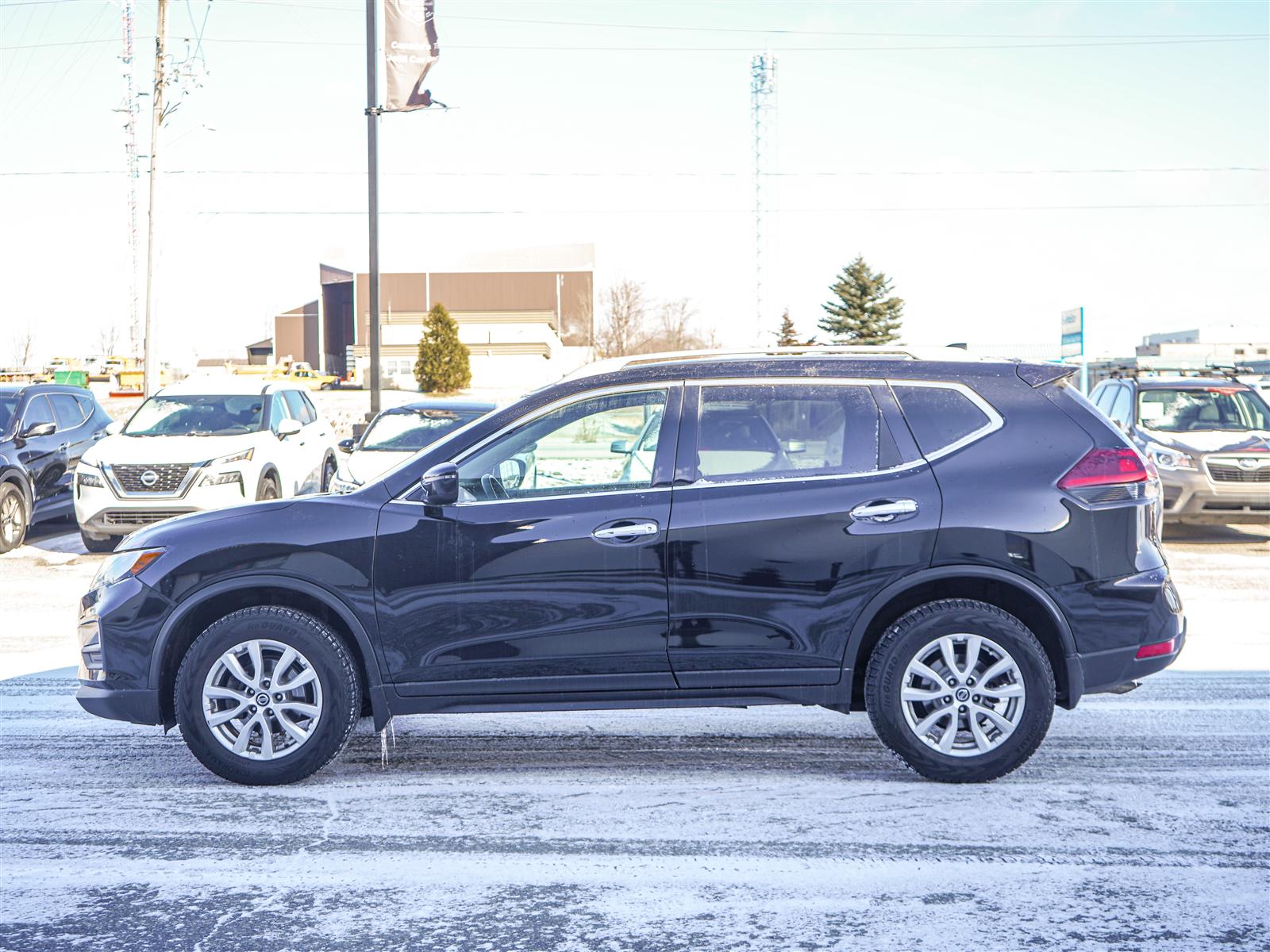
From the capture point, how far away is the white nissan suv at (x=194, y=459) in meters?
13.0

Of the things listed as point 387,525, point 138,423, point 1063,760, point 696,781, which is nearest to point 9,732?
point 387,525

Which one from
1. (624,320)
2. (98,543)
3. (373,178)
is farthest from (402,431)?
(624,320)

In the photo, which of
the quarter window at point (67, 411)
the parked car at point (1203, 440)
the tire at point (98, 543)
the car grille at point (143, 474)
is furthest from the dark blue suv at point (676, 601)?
the quarter window at point (67, 411)

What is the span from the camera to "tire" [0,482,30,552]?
13.6m

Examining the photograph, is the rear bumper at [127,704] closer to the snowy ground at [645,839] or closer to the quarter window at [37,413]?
the snowy ground at [645,839]

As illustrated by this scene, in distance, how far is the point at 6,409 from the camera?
1431cm

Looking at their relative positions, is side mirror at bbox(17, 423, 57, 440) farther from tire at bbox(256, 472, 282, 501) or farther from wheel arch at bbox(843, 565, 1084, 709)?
wheel arch at bbox(843, 565, 1084, 709)

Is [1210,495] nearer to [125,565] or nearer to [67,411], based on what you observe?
[125,565]

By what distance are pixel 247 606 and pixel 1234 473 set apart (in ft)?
38.6

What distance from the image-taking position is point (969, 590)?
5.31 metres

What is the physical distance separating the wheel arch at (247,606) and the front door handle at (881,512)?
2.09 m

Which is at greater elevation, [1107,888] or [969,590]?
[969,590]

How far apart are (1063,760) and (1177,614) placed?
0.82 m

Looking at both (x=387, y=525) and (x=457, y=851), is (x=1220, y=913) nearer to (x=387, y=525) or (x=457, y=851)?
(x=457, y=851)
